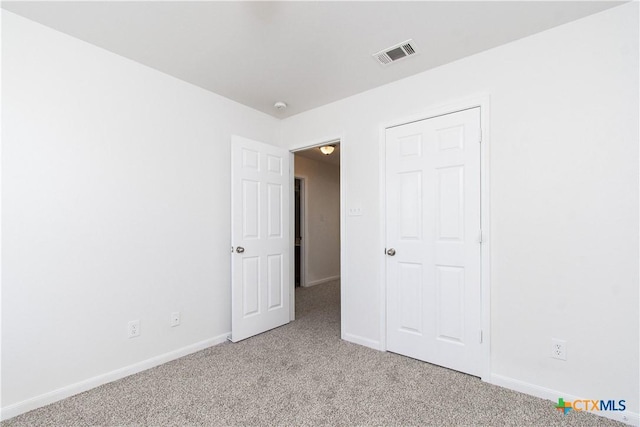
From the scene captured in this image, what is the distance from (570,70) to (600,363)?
72.0 inches

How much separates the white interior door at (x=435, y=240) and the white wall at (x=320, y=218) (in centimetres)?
309

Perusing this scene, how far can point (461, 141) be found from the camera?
2340 mm

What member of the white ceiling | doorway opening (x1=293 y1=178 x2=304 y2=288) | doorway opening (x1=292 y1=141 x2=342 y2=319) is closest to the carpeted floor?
the white ceiling

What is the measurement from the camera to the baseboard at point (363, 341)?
2.75 m

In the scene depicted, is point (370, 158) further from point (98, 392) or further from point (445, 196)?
A: point (98, 392)

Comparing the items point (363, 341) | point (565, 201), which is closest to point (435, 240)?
point (565, 201)

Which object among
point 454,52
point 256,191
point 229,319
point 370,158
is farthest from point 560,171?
point 229,319

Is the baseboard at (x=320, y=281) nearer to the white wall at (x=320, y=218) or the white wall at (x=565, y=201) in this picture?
the white wall at (x=320, y=218)

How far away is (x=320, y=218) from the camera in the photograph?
6.04 metres

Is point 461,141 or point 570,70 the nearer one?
point 570,70

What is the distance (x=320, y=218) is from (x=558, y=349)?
14.6 ft

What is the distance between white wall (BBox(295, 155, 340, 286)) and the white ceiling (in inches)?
124

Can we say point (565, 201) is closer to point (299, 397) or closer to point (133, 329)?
point (299, 397)

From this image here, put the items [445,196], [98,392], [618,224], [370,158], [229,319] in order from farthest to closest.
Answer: [229,319], [370,158], [445,196], [98,392], [618,224]
